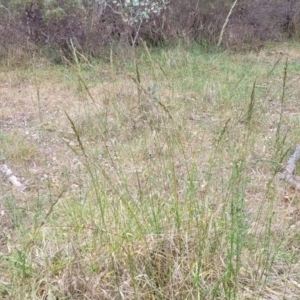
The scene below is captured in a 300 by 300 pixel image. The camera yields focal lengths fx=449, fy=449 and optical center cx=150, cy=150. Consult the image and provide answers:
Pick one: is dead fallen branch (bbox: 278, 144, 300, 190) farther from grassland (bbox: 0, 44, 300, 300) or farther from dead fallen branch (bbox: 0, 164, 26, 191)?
dead fallen branch (bbox: 0, 164, 26, 191)

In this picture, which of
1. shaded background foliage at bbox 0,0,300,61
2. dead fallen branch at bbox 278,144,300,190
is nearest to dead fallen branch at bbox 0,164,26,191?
dead fallen branch at bbox 278,144,300,190

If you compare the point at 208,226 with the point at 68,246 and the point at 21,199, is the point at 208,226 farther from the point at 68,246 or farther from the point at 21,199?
the point at 21,199

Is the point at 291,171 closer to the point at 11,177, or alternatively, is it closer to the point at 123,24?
the point at 11,177

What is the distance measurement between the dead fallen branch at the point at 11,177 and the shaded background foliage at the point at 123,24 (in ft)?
9.73

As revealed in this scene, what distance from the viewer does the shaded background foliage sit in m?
6.36

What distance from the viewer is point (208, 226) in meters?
1.77

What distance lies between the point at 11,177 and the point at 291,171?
1.86 meters

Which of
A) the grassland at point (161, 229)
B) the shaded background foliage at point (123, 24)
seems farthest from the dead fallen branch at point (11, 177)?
the shaded background foliage at point (123, 24)

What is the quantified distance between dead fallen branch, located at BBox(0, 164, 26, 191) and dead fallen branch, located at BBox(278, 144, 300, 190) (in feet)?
5.44

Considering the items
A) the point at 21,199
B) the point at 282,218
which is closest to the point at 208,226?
the point at 282,218

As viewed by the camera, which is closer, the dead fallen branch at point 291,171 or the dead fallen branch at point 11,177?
the dead fallen branch at point 291,171

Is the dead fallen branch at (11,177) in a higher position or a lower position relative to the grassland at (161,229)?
lower

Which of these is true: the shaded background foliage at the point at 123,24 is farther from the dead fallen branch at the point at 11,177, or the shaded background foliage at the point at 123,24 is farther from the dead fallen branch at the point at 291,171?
the dead fallen branch at the point at 291,171

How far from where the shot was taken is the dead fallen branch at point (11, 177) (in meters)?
2.96
